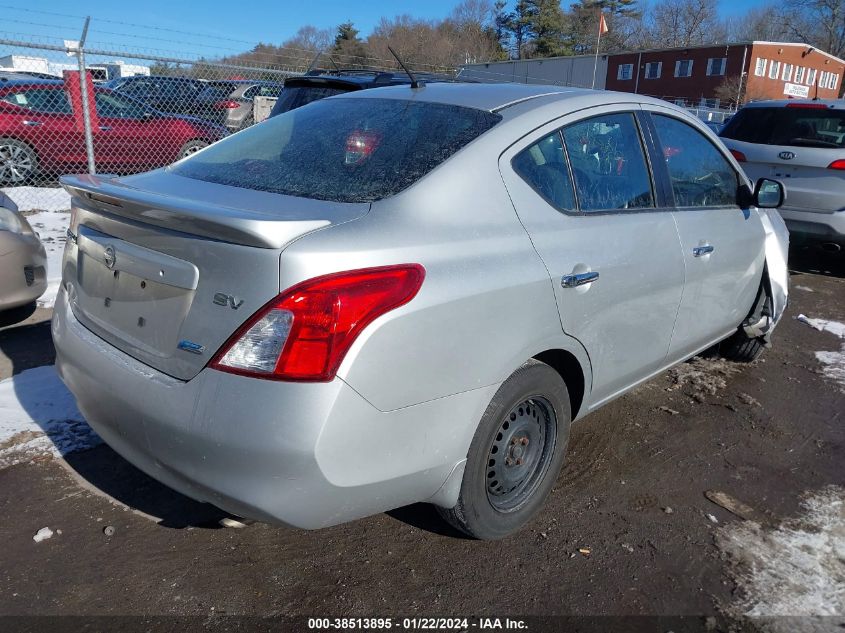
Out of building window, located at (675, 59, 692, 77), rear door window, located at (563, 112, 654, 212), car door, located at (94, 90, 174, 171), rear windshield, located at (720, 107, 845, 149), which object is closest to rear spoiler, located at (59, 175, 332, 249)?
rear door window, located at (563, 112, 654, 212)

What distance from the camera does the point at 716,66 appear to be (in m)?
47.2

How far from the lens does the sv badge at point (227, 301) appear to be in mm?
1964

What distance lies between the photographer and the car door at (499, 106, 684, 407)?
8.46ft

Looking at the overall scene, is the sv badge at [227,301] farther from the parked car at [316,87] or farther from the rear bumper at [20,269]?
the parked car at [316,87]

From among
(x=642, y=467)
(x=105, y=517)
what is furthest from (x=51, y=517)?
(x=642, y=467)

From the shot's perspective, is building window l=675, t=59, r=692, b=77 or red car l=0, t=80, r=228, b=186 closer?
red car l=0, t=80, r=228, b=186

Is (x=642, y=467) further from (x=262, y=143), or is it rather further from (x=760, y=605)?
(x=262, y=143)

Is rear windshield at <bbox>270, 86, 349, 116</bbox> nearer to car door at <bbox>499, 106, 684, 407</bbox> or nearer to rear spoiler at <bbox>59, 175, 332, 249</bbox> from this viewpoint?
car door at <bbox>499, 106, 684, 407</bbox>

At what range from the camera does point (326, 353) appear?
1.91 m

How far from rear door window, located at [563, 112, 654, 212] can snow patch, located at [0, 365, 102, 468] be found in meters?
2.58

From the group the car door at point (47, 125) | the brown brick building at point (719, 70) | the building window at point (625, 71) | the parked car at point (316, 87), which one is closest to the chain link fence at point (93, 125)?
the car door at point (47, 125)

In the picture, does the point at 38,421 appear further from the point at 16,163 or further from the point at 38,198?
the point at 16,163

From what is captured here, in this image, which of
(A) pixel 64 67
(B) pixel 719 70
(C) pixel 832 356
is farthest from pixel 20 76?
(B) pixel 719 70

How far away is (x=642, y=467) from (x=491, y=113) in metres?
1.87
